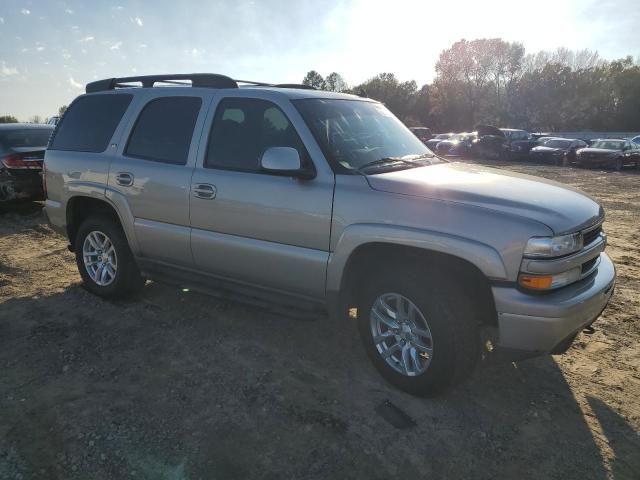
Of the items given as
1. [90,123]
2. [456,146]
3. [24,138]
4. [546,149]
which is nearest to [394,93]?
[456,146]

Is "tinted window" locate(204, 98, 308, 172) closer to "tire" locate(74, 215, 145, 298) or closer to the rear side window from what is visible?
the rear side window

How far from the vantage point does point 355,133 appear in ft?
12.1

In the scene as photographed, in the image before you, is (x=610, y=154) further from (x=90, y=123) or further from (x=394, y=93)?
(x=394, y=93)

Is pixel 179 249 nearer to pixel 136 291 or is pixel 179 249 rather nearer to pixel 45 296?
pixel 136 291

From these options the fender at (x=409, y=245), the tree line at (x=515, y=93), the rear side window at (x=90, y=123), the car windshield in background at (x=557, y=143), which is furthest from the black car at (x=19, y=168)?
the tree line at (x=515, y=93)

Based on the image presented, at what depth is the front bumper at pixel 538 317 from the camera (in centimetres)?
268

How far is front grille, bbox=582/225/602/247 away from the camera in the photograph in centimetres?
301

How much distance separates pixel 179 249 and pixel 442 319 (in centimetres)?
231

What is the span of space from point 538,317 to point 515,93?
66760 mm

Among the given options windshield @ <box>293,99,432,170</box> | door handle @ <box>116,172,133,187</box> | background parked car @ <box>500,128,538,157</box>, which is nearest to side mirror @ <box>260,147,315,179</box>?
windshield @ <box>293,99,432,170</box>

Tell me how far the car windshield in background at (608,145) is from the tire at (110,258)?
23.6m

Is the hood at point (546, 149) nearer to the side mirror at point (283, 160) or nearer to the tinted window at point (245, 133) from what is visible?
the tinted window at point (245, 133)

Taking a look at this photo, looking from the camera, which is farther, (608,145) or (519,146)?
(519,146)

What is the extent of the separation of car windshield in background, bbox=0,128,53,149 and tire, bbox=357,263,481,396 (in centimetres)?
819
